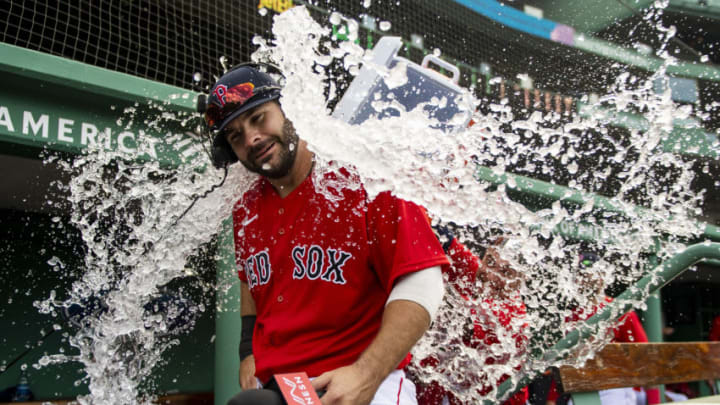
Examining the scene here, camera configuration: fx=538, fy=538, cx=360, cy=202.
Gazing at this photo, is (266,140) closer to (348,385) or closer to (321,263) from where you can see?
(321,263)

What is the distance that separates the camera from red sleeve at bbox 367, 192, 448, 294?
61.6 inches

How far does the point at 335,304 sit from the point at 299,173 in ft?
1.67

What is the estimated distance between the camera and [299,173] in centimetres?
192

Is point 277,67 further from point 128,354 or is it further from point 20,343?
point 20,343

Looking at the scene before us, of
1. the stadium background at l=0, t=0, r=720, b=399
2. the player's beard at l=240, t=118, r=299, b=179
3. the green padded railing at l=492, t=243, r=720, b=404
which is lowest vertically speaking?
A: the green padded railing at l=492, t=243, r=720, b=404

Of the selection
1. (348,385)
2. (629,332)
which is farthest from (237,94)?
(629,332)

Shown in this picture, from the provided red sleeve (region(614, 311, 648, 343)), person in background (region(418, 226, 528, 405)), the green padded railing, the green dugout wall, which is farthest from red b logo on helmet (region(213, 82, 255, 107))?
red sleeve (region(614, 311, 648, 343))

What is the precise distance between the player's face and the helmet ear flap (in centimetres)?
11

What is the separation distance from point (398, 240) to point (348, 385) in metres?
0.44

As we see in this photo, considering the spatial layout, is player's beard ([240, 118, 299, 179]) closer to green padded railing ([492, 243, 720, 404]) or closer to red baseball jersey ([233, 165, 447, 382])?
red baseball jersey ([233, 165, 447, 382])

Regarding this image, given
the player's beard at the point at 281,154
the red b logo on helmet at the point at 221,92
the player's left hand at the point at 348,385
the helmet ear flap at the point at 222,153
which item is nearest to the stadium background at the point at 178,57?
the helmet ear flap at the point at 222,153

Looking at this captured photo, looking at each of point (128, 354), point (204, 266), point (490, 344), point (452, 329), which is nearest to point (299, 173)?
point (452, 329)

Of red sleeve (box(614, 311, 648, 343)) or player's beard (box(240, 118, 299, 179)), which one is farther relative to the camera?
red sleeve (box(614, 311, 648, 343))

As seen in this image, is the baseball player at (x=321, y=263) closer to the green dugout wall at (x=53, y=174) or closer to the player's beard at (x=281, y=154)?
the player's beard at (x=281, y=154)
